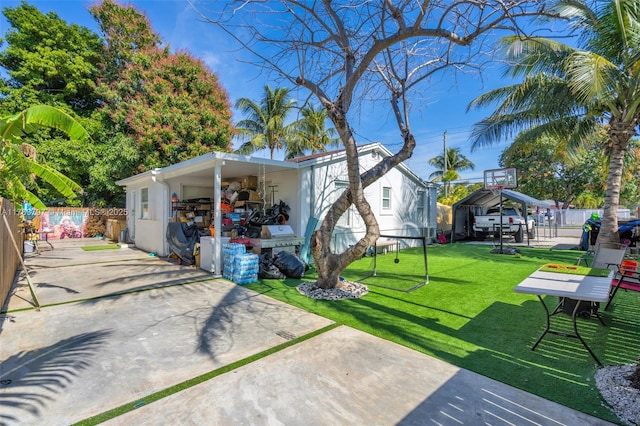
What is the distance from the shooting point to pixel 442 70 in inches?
244

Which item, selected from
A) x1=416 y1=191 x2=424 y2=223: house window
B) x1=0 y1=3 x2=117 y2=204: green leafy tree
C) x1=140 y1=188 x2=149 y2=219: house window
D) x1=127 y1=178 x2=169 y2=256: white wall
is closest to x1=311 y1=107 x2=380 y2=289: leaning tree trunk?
x1=127 y1=178 x2=169 y2=256: white wall

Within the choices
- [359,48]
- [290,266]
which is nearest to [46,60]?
[290,266]

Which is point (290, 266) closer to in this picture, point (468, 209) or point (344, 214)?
point (344, 214)

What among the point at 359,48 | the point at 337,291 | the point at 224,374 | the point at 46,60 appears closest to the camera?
the point at 224,374

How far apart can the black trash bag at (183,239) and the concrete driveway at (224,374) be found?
3595 mm

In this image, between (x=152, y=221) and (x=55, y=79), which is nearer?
(x=152, y=221)

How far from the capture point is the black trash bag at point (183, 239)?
29.7 feet

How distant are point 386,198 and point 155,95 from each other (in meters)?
14.3

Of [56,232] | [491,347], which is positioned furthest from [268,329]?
[56,232]

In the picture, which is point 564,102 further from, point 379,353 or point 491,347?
point 379,353

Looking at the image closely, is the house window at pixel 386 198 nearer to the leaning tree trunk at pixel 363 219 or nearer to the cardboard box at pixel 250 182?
the cardboard box at pixel 250 182

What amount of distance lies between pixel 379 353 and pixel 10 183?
8.10m

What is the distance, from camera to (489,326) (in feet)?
14.4

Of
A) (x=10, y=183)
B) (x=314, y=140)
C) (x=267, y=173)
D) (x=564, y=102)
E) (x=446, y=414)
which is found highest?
(x=314, y=140)
